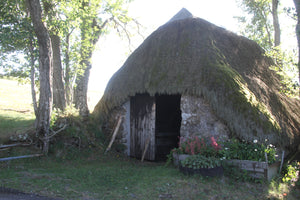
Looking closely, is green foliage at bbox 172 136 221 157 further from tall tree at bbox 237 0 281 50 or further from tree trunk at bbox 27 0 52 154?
tall tree at bbox 237 0 281 50

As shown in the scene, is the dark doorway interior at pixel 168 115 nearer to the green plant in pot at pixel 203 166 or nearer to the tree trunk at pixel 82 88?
the tree trunk at pixel 82 88

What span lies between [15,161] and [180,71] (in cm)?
548

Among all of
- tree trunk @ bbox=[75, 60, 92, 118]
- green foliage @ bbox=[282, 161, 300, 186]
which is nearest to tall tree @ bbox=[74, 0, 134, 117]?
tree trunk @ bbox=[75, 60, 92, 118]

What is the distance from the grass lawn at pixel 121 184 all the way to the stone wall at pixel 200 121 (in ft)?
4.82

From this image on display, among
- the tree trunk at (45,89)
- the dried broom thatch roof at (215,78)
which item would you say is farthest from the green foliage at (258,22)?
the tree trunk at (45,89)

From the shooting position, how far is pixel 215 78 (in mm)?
7105

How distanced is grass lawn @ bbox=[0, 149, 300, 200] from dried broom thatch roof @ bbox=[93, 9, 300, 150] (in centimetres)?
153

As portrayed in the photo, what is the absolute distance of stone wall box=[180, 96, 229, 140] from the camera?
701cm

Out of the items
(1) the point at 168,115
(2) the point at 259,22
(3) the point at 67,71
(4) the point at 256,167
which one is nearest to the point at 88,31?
(3) the point at 67,71

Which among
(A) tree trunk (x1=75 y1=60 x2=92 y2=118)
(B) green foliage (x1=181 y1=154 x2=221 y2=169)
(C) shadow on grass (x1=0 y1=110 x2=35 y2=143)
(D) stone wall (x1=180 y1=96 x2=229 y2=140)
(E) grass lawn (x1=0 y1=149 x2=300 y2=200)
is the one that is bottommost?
(E) grass lawn (x1=0 y1=149 x2=300 y2=200)

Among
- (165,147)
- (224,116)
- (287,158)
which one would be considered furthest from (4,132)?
(287,158)

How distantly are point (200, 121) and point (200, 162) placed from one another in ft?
6.03

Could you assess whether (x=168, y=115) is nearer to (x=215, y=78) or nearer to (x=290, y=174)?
(x=215, y=78)

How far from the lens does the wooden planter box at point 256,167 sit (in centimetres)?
576
